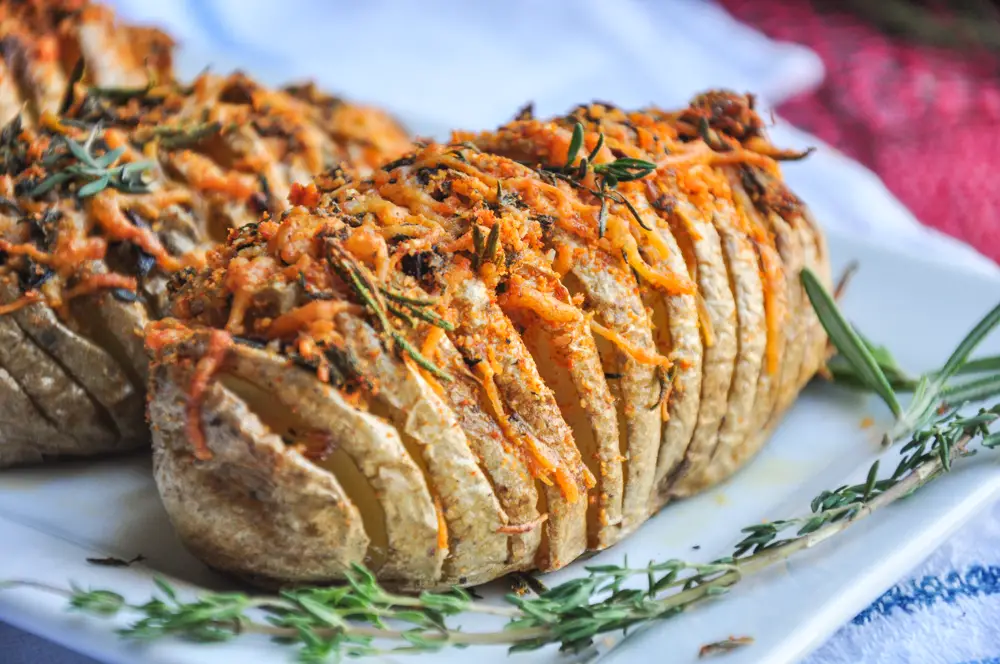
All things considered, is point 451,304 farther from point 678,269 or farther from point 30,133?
point 30,133

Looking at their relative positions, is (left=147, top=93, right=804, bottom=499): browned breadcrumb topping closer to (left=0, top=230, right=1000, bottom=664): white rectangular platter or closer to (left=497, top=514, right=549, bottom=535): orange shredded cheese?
(left=497, top=514, right=549, bottom=535): orange shredded cheese

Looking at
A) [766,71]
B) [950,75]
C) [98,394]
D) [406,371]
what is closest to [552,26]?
[766,71]

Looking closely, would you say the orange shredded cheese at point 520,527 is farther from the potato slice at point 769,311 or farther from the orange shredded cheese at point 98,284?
the orange shredded cheese at point 98,284

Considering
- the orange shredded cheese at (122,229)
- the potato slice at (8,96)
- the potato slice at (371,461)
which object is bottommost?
the potato slice at (371,461)

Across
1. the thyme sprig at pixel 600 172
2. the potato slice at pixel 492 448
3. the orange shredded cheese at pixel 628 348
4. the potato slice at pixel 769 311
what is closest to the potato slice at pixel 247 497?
the potato slice at pixel 492 448

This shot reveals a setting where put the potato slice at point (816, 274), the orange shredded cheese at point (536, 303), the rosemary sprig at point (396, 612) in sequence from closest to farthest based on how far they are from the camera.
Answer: the rosemary sprig at point (396, 612) < the orange shredded cheese at point (536, 303) < the potato slice at point (816, 274)

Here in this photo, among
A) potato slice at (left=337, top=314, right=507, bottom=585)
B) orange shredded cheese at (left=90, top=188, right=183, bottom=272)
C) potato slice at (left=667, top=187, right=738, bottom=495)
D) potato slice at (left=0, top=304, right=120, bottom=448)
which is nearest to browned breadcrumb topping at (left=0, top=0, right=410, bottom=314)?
orange shredded cheese at (left=90, top=188, right=183, bottom=272)

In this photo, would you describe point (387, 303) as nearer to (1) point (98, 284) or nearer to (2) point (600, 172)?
(2) point (600, 172)
